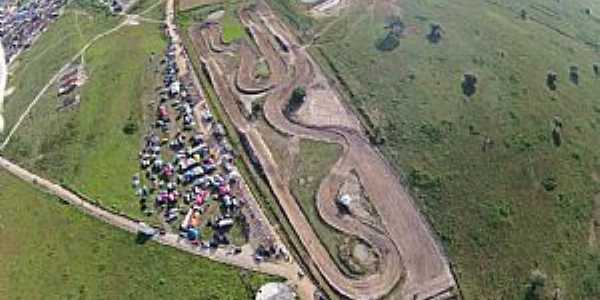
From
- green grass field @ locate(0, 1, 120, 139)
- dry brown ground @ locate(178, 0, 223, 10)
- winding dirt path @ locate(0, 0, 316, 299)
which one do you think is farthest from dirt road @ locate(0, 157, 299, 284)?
dry brown ground @ locate(178, 0, 223, 10)

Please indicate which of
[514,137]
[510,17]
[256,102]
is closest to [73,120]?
[256,102]

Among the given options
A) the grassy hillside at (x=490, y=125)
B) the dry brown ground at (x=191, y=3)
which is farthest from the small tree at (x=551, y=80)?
the dry brown ground at (x=191, y=3)

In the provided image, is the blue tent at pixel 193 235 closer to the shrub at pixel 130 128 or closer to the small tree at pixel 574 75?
the shrub at pixel 130 128

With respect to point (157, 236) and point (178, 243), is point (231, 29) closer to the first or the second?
point (157, 236)

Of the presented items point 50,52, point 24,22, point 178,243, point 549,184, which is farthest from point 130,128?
point 549,184

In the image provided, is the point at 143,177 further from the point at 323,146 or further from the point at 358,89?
the point at 358,89
